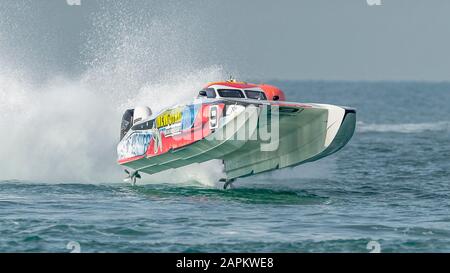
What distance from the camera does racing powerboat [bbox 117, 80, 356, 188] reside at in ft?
70.6

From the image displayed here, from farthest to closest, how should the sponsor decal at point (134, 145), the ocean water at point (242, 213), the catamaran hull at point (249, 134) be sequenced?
1. the sponsor decal at point (134, 145)
2. the catamaran hull at point (249, 134)
3. the ocean water at point (242, 213)

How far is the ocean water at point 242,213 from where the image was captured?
1628 centimetres

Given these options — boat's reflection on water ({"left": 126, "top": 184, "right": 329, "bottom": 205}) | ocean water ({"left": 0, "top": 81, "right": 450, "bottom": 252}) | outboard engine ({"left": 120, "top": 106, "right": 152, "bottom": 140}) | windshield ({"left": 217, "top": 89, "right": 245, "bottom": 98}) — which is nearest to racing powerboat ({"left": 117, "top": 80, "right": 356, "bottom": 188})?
windshield ({"left": 217, "top": 89, "right": 245, "bottom": 98})

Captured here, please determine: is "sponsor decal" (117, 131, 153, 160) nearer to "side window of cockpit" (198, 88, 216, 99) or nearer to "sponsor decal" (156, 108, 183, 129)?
"sponsor decal" (156, 108, 183, 129)

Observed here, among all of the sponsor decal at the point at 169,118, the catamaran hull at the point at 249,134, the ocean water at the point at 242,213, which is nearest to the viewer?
the ocean water at the point at 242,213

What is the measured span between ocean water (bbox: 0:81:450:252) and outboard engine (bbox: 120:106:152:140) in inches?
57.7

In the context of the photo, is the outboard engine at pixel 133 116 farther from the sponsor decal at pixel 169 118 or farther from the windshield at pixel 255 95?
the windshield at pixel 255 95

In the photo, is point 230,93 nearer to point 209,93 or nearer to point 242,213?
point 209,93

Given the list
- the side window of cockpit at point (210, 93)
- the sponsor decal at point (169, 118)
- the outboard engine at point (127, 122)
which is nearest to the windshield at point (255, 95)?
the side window of cockpit at point (210, 93)

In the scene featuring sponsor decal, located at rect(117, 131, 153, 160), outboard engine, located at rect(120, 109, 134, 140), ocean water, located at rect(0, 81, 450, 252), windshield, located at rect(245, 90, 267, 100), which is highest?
windshield, located at rect(245, 90, 267, 100)

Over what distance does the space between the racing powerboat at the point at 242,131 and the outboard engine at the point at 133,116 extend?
0.33 m

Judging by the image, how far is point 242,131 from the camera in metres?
21.6
